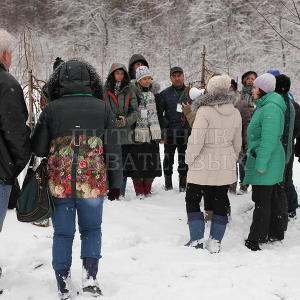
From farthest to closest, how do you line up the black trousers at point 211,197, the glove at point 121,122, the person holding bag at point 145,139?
the person holding bag at point 145,139 → the glove at point 121,122 → the black trousers at point 211,197

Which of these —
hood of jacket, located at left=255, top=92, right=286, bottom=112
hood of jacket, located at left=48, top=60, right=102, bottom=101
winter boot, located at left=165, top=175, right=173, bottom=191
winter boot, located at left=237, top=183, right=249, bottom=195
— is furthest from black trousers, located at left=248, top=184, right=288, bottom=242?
winter boot, located at left=165, top=175, right=173, bottom=191

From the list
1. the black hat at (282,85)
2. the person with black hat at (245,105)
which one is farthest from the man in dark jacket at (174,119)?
the black hat at (282,85)

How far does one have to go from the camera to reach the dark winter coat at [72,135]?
2.63 metres

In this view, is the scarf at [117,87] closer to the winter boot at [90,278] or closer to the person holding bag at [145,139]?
the person holding bag at [145,139]

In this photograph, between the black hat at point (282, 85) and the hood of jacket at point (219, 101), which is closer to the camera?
the hood of jacket at point (219, 101)

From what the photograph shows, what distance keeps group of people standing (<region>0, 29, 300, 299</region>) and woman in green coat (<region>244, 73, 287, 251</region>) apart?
1cm

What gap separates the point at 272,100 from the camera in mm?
3820

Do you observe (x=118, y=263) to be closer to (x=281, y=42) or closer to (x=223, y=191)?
(x=223, y=191)

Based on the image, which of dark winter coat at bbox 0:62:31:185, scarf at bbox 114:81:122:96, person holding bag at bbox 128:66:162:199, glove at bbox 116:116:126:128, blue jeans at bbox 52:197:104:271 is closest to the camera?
dark winter coat at bbox 0:62:31:185

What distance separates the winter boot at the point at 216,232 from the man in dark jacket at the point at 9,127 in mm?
2134

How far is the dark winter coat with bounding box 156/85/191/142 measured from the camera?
6.20 metres

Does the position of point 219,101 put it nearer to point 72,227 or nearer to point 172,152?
point 72,227

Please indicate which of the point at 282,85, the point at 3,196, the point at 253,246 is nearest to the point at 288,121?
the point at 282,85

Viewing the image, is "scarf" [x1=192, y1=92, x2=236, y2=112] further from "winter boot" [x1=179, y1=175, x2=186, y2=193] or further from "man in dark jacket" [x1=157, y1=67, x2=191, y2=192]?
"winter boot" [x1=179, y1=175, x2=186, y2=193]
